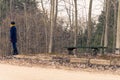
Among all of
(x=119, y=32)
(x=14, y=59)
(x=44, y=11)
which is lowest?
(x=14, y=59)

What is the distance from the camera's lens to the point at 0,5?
3769cm

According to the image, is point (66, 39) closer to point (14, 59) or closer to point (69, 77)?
point (14, 59)

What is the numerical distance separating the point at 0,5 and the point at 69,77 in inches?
1147

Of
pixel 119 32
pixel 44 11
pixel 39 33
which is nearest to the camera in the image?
pixel 119 32

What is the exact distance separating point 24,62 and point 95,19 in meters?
18.7

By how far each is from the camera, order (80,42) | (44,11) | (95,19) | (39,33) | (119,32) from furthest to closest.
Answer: (95,19)
(80,42)
(44,11)
(39,33)
(119,32)

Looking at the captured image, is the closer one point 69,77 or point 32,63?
point 69,77

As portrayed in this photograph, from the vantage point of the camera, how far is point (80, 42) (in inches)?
1156

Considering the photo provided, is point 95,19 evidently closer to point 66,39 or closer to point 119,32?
point 66,39

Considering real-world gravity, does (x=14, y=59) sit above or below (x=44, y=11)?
below

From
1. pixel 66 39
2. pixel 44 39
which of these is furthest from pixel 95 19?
pixel 44 39

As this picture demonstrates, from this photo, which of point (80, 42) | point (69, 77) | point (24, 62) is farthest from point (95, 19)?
point (69, 77)

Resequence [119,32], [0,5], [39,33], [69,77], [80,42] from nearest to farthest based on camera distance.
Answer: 1. [69,77]
2. [119,32]
3. [39,33]
4. [80,42]
5. [0,5]

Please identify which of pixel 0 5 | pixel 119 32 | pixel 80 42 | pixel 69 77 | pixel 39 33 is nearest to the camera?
pixel 69 77
